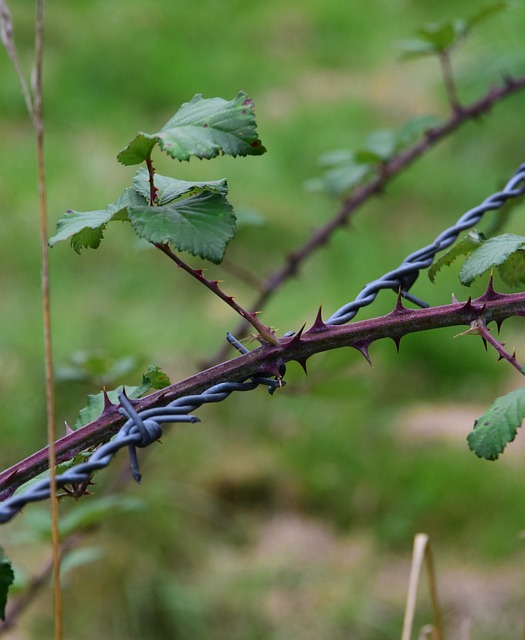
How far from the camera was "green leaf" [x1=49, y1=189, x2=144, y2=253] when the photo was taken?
1.76 ft

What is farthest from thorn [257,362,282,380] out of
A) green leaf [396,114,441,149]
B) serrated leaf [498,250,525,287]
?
green leaf [396,114,441,149]

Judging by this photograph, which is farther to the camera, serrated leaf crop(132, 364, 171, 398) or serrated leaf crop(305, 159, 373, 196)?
serrated leaf crop(305, 159, 373, 196)

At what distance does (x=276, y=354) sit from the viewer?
20.5 inches

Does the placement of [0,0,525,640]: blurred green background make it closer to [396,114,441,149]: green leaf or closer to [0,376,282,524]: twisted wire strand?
[396,114,441,149]: green leaf

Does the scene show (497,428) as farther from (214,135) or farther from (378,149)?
(378,149)

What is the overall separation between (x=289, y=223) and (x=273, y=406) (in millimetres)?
874

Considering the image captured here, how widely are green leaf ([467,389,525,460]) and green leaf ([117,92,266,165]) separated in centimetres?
21

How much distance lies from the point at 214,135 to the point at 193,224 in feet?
0.17

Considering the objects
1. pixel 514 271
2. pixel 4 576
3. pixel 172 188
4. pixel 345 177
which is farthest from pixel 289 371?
pixel 4 576

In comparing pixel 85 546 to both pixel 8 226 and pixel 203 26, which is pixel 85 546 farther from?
pixel 203 26

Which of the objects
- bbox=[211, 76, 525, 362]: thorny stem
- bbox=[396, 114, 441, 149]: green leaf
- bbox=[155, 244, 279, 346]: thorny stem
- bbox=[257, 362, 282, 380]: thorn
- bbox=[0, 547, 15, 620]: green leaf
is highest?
bbox=[396, 114, 441, 149]: green leaf

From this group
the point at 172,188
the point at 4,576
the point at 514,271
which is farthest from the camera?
the point at 514,271

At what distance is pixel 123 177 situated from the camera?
332 cm

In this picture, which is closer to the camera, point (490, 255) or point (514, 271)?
point (490, 255)
